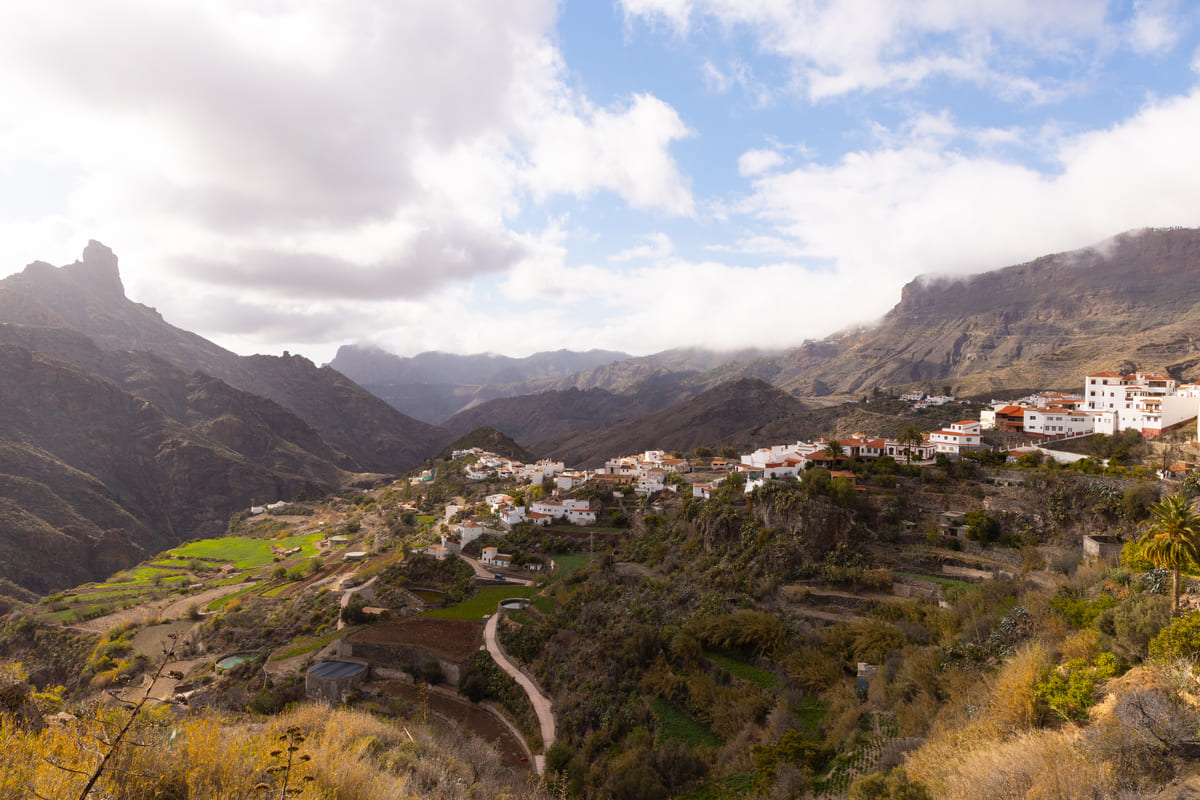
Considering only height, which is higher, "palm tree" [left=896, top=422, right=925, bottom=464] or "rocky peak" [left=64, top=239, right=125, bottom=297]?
"rocky peak" [left=64, top=239, right=125, bottom=297]

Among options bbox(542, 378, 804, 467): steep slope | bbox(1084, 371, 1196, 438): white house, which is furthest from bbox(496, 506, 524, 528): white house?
bbox(542, 378, 804, 467): steep slope

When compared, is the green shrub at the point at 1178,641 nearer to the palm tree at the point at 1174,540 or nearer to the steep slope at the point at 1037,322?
the palm tree at the point at 1174,540

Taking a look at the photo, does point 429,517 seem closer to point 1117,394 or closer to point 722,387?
point 1117,394

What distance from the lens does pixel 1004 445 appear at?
3569 cm

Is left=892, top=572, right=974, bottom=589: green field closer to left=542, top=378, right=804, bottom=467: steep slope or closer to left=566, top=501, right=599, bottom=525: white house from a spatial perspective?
left=566, top=501, right=599, bottom=525: white house

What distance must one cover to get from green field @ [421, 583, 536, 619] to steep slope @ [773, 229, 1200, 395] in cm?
8349

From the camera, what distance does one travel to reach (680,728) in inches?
695

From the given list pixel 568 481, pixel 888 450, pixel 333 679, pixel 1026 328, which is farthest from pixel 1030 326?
pixel 333 679

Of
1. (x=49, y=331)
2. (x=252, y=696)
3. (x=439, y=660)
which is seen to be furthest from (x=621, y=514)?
(x=49, y=331)

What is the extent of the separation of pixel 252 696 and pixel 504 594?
43.4 ft

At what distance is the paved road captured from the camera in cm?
1937

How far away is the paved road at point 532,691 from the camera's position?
19370mm

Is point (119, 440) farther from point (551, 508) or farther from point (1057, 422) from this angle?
point (1057, 422)

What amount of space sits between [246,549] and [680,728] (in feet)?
194
